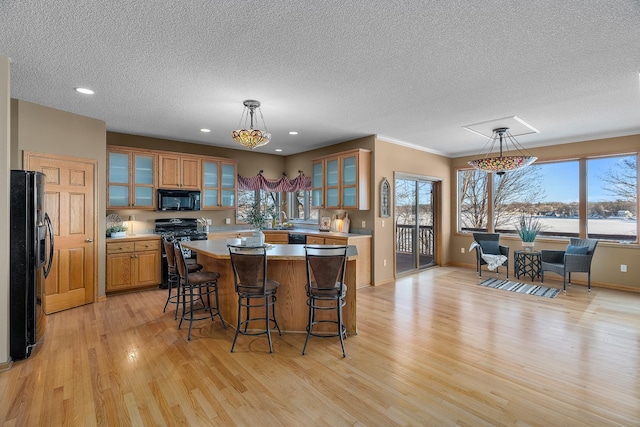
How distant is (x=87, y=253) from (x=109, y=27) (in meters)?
3.39

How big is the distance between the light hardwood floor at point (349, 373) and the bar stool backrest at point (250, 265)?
0.62 metres

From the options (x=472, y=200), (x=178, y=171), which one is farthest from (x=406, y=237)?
(x=178, y=171)

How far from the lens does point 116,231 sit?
5.16 metres

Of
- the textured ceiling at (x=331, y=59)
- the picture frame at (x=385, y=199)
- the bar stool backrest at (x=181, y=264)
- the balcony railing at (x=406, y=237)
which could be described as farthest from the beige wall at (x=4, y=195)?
the balcony railing at (x=406, y=237)

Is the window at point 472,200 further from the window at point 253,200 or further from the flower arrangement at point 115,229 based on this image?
the flower arrangement at point 115,229

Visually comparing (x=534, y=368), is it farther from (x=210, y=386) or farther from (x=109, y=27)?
(x=109, y=27)

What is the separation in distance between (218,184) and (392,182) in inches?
136

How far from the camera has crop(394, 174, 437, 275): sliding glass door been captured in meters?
6.45

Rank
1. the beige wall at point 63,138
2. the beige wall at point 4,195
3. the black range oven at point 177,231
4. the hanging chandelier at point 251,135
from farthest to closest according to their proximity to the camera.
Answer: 1. the black range oven at point 177,231
2. the beige wall at point 63,138
3. the hanging chandelier at point 251,135
4. the beige wall at point 4,195

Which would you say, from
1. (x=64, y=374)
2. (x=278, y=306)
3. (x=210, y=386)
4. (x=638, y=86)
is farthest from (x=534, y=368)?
(x=64, y=374)

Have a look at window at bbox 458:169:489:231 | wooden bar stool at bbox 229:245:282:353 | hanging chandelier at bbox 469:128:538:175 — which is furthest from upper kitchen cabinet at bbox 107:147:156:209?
window at bbox 458:169:489:231

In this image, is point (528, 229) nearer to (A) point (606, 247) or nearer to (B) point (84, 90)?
(A) point (606, 247)

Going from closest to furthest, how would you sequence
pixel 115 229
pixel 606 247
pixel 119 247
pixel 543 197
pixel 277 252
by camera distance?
pixel 277 252 < pixel 119 247 < pixel 115 229 < pixel 606 247 < pixel 543 197

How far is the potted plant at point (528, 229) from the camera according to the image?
600 cm
